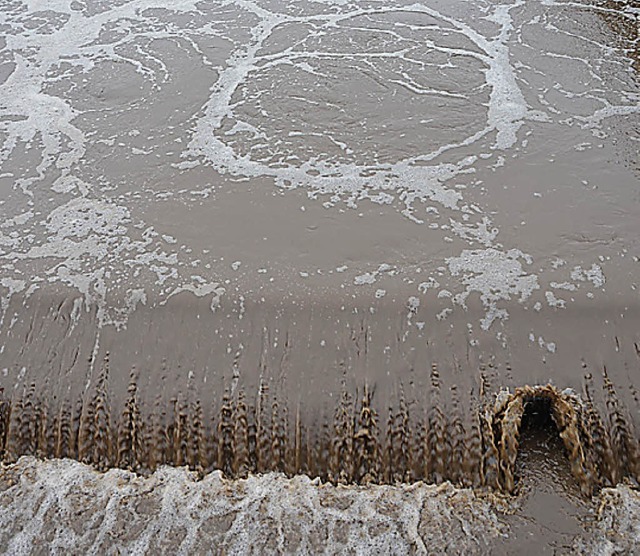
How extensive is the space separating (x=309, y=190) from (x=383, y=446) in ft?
7.53

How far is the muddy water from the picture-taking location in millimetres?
3645

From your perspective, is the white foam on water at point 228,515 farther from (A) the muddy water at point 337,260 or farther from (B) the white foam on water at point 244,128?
(B) the white foam on water at point 244,128

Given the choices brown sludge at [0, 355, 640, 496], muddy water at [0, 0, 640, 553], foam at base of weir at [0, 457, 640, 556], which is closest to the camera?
foam at base of weir at [0, 457, 640, 556]

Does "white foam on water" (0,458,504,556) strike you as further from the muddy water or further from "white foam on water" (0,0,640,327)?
"white foam on water" (0,0,640,327)

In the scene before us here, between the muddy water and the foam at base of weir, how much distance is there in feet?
0.26

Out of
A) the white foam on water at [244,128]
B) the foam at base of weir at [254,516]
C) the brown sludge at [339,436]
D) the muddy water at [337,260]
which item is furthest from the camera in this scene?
the white foam on water at [244,128]

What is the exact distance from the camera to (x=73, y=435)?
3775 mm

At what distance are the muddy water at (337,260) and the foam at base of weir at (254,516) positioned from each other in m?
0.08

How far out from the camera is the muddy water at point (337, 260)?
12.0 ft

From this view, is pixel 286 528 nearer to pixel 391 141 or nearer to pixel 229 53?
pixel 391 141

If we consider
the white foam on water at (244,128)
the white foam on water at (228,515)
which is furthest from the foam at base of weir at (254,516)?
A: the white foam on water at (244,128)

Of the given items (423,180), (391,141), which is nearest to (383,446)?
(423,180)

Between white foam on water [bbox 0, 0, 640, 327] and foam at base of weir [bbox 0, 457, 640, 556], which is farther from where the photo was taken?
white foam on water [bbox 0, 0, 640, 327]

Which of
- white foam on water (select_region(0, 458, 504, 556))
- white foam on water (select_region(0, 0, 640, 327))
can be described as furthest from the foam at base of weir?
white foam on water (select_region(0, 0, 640, 327))
